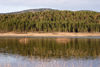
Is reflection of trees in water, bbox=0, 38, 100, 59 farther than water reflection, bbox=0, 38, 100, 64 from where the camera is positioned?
Yes

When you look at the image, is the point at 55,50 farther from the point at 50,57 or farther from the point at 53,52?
the point at 50,57

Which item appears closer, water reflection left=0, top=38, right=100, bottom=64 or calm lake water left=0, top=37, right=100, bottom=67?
calm lake water left=0, top=37, right=100, bottom=67

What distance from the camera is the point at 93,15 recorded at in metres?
162

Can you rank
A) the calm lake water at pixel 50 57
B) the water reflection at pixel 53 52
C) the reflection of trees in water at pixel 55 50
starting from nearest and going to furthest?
the calm lake water at pixel 50 57 → the water reflection at pixel 53 52 → the reflection of trees in water at pixel 55 50

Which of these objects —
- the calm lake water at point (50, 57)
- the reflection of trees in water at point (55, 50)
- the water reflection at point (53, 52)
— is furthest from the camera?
the reflection of trees in water at point (55, 50)

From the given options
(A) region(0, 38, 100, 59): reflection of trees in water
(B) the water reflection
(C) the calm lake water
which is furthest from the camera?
(A) region(0, 38, 100, 59): reflection of trees in water

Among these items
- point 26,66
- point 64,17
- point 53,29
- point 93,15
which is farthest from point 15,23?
point 26,66

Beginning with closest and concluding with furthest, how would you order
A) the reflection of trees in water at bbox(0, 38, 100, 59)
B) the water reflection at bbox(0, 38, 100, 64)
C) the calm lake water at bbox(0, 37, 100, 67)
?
the calm lake water at bbox(0, 37, 100, 67)
the water reflection at bbox(0, 38, 100, 64)
the reflection of trees in water at bbox(0, 38, 100, 59)

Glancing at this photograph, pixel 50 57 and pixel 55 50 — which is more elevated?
pixel 50 57

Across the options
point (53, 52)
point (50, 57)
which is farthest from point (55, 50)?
point (50, 57)

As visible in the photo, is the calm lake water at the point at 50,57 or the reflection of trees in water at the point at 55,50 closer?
the calm lake water at the point at 50,57

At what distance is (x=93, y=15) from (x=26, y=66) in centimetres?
15399

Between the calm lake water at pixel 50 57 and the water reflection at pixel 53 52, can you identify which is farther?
the water reflection at pixel 53 52

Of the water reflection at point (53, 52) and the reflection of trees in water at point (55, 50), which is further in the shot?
the reflection of trees in water at point (55, 50)
